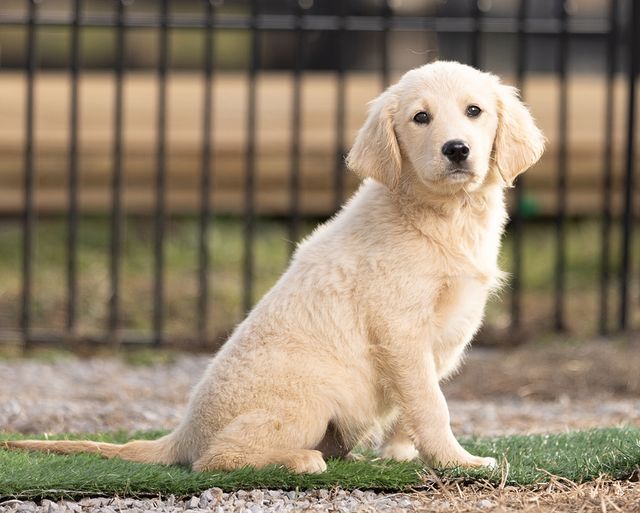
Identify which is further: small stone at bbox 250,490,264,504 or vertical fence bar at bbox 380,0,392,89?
vertical fence bar at bbox 380,0,392,89

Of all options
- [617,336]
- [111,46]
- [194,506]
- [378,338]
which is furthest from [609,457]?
[111,46]

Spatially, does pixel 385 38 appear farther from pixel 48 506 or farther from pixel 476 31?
pixel 48 506

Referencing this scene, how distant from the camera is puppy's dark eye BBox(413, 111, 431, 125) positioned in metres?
4.44

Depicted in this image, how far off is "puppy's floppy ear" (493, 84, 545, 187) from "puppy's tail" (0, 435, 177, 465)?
1750 mm

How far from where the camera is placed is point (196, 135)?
1012 centimetres

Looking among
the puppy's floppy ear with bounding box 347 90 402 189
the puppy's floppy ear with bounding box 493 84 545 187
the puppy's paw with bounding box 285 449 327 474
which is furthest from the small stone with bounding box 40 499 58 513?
the puppy's floppy ear with bounding box 493 84 545 187

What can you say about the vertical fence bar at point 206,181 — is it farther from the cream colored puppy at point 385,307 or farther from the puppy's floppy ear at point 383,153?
the puppy's floppy ear at point 383,153

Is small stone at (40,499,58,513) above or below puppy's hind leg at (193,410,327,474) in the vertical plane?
below

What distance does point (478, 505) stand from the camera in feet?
13.4

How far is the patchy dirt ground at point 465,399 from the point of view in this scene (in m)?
4.19

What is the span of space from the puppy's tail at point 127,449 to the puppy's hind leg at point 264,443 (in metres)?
0.33

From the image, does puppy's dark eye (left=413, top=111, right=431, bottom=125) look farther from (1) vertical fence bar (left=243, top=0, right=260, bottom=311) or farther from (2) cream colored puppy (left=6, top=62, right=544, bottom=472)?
(1) vertical fence bar (left=243, top=0, right=260, bottom=311)

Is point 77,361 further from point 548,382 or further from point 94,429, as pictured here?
point 548,382

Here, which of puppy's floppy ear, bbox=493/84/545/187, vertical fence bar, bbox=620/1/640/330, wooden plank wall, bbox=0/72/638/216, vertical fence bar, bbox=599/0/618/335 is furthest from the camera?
wooden plank wall, bbox=0/72/638/216
